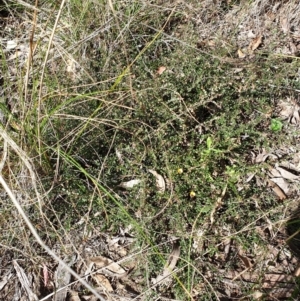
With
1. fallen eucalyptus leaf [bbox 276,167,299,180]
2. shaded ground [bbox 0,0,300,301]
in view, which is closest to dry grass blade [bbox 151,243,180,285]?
shaded ground [bbox 0,0,300,301]

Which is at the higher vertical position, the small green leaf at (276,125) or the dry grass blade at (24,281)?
the small green leaf at (276,125)

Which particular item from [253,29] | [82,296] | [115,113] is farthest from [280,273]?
[253,29]

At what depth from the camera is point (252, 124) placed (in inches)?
91.4

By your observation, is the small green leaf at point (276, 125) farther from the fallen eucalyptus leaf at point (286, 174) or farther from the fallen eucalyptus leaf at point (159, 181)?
the fallen eucalyptus leaf at point (159, 181)

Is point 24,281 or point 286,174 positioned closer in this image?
point 24,281

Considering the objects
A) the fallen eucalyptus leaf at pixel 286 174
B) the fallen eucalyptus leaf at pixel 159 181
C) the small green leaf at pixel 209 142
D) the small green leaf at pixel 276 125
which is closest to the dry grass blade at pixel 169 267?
the fallen eucalyptus leaf at pixel 159 181

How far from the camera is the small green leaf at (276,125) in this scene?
2383 millimetres

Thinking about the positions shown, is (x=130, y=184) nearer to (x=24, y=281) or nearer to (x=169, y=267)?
(x=169, y=267)

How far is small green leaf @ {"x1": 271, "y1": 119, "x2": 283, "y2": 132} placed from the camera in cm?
238

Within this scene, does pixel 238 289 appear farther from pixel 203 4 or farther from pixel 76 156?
pixel 203 4

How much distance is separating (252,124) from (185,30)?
0.73 m

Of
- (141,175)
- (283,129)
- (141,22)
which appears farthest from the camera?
(141,22)

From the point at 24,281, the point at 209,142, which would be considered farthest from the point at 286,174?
the point at 24,281

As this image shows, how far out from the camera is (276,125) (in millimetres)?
2387
